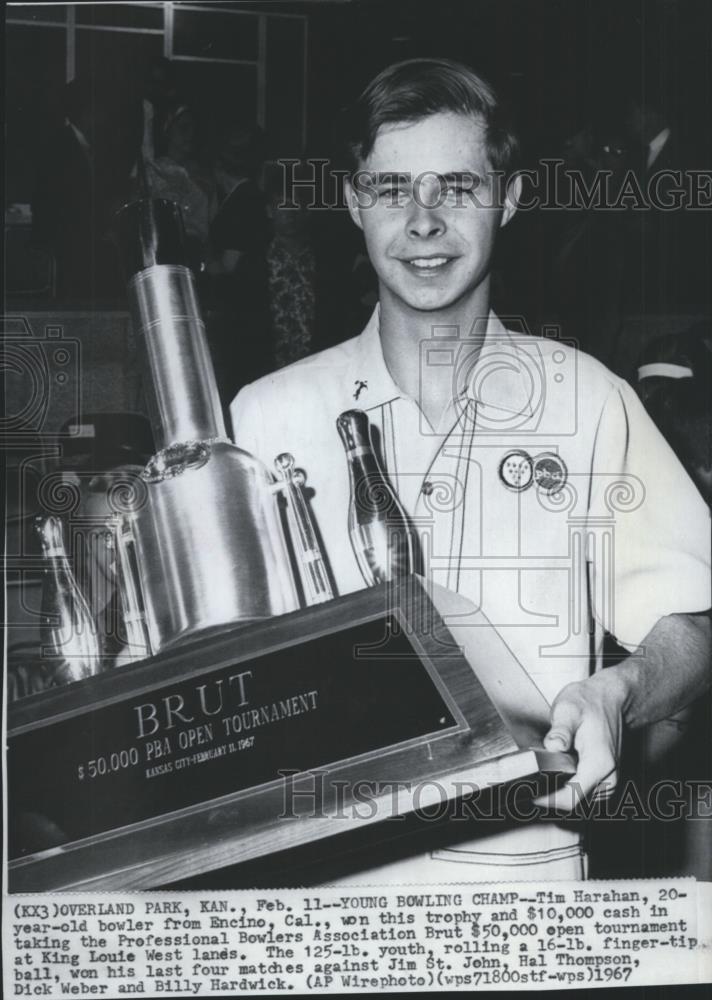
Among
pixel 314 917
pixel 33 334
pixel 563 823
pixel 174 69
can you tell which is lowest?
pixel 314 917

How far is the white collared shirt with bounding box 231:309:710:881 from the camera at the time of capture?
1.27m

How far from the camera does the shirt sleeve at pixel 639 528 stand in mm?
1286

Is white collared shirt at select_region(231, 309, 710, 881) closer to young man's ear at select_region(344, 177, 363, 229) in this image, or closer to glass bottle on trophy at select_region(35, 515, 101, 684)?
young man's ear at select_region(344, 177, 363, 229)

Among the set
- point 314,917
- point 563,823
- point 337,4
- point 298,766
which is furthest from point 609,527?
point 337,4

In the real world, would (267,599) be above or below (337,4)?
below

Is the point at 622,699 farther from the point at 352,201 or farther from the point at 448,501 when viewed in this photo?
the point at 352,201

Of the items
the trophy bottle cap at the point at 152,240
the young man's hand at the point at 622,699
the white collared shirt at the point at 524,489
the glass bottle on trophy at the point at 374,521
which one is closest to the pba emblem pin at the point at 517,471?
the white collared shirt at the point at 524,489

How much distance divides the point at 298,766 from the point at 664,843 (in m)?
0.45

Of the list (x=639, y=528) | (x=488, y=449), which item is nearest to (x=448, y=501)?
(x=488, y=449)

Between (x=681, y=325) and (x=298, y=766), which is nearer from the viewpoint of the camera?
(x=298, y=766)

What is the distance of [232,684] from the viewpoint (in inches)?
49.1

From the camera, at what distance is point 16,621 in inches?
51.1

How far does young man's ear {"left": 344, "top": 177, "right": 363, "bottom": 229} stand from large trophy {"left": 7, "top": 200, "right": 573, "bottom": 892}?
0.68 ft

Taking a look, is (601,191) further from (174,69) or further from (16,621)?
(16,621)
